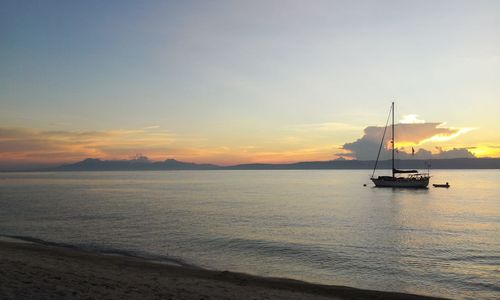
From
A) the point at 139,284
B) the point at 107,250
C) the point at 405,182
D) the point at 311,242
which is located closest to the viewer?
the point at 139,284

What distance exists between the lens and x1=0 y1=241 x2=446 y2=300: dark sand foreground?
1467 cm

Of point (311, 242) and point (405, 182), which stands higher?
point (405, 182)

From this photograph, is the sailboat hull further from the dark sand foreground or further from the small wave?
the dark sand foreground

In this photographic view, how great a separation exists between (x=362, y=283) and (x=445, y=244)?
18.3 meters

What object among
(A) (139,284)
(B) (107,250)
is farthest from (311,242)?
(A) (139,284)

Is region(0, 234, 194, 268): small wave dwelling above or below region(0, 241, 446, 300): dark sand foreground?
below

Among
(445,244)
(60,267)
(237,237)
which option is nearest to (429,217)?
(445,244)

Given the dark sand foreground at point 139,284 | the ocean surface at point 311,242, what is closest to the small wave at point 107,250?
the ocean surface at point 311,242

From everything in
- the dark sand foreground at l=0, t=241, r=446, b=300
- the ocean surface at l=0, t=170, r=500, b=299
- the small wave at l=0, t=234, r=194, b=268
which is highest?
the dark sand foreground at l=0, t=241, r=446, b=300

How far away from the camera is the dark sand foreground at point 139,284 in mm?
14672

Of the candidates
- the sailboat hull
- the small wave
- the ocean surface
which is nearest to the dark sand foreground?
the small wave

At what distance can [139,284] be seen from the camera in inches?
690

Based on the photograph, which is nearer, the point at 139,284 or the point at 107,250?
the point at 139,284

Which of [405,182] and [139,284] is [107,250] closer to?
[139,284]
